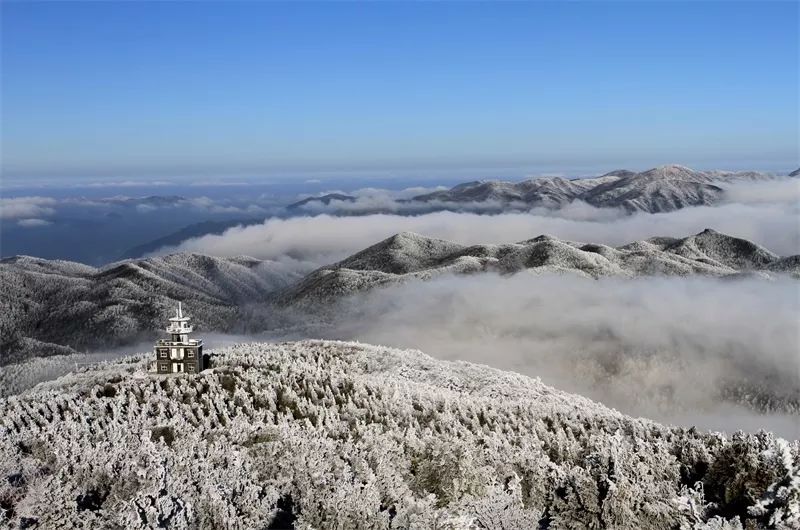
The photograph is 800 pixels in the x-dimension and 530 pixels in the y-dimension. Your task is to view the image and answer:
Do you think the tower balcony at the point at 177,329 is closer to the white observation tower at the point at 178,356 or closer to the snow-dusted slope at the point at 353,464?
the white observation tower at the point at 178,356

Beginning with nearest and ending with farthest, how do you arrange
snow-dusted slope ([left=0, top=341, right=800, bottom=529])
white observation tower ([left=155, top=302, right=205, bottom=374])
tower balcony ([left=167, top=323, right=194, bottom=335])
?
1. snow-dusted slope ([left=0, top=341, right=800, bottom=529])
2. tower balcony ([left=167, top=323, right=194, bottom=335])
3. white observation tower ([left=155, top=302, right=205, bottom=374])

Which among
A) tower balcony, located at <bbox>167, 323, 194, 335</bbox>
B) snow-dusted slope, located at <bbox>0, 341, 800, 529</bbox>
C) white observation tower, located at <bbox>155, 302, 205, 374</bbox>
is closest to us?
snow-dusted slope, located at <bbox>0, 341, 800, 529</bbox>

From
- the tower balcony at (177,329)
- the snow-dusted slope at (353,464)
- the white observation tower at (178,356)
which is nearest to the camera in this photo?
the snow-dusted slope at (353,464)

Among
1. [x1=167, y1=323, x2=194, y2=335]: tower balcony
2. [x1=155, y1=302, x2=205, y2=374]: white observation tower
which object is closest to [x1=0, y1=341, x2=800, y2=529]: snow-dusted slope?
[x1=155, y1=302, x2=205, y2=374]: white observation tower

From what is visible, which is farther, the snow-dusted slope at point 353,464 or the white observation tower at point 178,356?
the white observation tower at point 178,356

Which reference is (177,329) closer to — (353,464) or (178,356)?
(178,356)

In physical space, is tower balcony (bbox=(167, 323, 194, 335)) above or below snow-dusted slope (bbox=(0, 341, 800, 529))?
above

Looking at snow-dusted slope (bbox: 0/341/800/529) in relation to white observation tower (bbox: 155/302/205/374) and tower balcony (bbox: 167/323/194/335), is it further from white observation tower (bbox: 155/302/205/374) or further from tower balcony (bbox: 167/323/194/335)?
tower balcony (bbox: 167/323/194/335)

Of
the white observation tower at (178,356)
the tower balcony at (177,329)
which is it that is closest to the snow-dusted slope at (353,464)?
the white observation tower at (178,356)

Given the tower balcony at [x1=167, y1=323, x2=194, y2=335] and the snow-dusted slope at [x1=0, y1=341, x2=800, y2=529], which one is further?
the tower balcony at [x1=167, y1=323, x2=194, y2=335]
